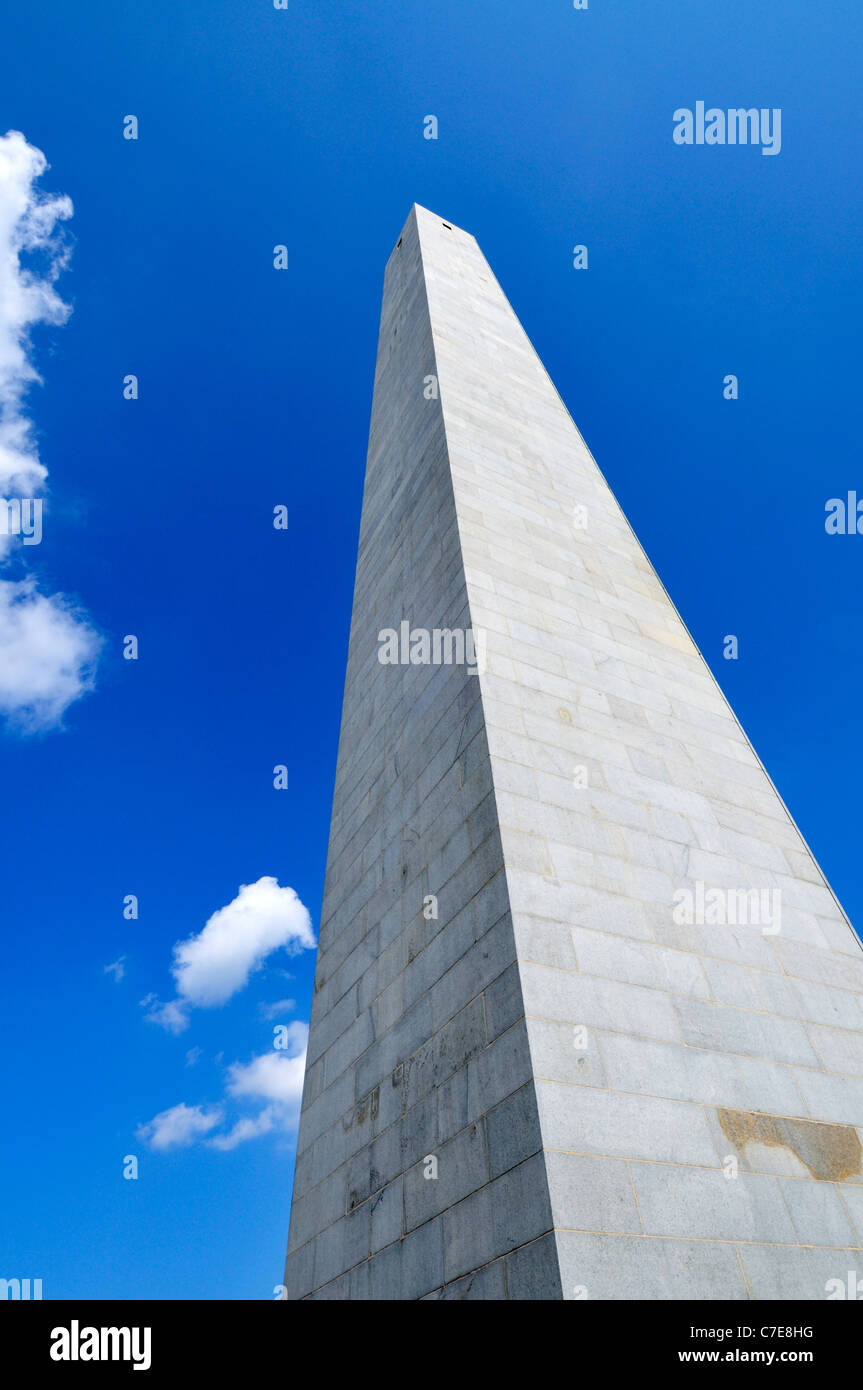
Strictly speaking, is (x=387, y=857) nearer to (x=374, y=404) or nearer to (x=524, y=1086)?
(x=524, y=1086)

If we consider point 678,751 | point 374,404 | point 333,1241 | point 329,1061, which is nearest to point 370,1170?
point 333,1241

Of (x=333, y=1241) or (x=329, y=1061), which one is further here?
(x=329, y=1061)

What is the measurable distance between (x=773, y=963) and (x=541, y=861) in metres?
2.72

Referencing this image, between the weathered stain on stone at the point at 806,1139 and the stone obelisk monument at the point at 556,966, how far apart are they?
0.03 meters

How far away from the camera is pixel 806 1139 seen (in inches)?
252

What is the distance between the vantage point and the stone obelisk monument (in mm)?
5438

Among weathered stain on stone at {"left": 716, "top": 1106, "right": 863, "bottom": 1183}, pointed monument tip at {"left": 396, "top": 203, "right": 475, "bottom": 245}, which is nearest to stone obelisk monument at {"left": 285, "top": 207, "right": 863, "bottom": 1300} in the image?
weathered stain on stone at {"left": 716, "top": 1106, "right": 863, "bottom": 1183}

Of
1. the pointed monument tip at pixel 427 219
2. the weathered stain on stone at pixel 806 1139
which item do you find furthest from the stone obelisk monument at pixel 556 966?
the pointed monument tip at pixel 427 219

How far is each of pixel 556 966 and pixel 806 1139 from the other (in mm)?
2507

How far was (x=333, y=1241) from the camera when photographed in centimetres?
759

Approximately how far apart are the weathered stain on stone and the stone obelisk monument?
1.1 inches

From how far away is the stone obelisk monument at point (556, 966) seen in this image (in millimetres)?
5438

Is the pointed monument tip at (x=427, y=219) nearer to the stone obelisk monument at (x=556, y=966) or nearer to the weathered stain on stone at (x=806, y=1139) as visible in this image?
the stone obelisk monument at (x=556, y=966)
